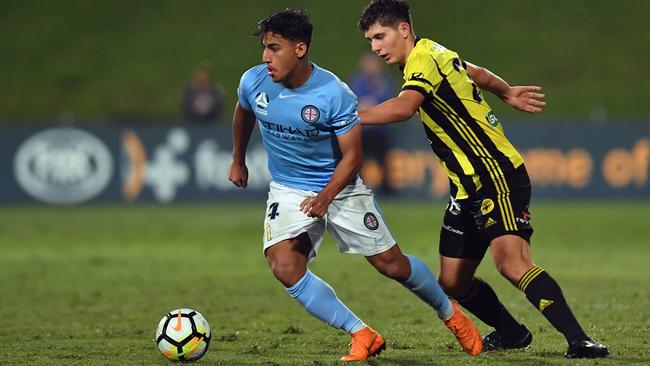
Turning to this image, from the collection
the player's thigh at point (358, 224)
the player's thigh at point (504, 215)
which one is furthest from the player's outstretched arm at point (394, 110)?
the player's thigh at point (504, 215)

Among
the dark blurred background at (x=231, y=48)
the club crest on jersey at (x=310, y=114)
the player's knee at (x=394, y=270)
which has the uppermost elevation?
the dark blurred background at (x=231, y=48)

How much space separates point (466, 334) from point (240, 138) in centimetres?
185

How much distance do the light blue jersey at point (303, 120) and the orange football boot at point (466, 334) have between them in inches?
44.9

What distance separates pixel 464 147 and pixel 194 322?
1884 mm

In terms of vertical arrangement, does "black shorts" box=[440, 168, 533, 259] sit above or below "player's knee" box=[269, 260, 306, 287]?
above

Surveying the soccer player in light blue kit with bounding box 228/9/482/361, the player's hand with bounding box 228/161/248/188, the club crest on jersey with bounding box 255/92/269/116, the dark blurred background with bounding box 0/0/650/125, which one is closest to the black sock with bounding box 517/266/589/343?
the soccer player in light blue kit with bounding box 228/9/482/361

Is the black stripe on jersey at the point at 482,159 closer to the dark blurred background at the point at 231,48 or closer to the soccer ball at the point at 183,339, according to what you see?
the soccer ball at the point at 183,339

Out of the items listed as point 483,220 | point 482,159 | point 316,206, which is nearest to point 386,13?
point 482,159

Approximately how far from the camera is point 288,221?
708 centimetres

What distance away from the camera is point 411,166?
65.4 ft

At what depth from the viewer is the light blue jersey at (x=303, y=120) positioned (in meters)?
6.94

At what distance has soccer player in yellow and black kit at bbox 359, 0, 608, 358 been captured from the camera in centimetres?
684

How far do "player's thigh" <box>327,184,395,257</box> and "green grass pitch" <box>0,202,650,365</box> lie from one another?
0.67 metres

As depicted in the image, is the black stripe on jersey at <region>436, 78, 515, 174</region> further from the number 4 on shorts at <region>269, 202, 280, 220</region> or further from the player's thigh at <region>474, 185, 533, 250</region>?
the number 4 on shorts at <region>269, 202, 280, 220</region>
